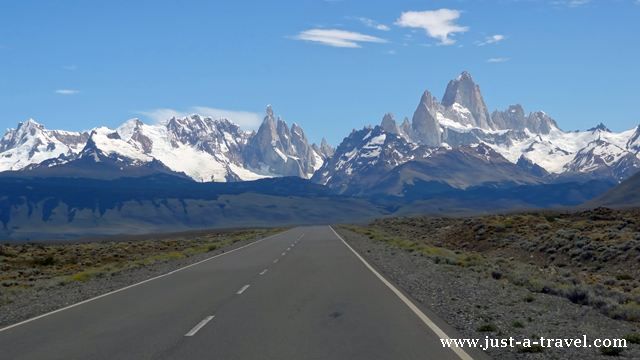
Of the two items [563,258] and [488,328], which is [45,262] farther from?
[488,328]

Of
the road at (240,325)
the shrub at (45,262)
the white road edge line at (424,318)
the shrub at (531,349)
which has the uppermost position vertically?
the road at (240,325)

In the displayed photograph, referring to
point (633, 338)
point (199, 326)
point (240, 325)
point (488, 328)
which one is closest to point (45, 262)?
point (199, 326)

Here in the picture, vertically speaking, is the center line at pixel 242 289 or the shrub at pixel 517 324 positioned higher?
the center line at pixel 242 289

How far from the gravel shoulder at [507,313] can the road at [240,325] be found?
0.78m

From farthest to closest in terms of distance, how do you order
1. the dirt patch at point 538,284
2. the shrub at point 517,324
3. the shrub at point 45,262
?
the shrub at point 45,262 → the shrub at point 517,324 → the dirt patch at point 538,284

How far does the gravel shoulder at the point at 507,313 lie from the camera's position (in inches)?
495

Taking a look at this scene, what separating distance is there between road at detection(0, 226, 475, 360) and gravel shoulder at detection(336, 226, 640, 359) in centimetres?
78

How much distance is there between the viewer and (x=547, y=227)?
50750 millimetres

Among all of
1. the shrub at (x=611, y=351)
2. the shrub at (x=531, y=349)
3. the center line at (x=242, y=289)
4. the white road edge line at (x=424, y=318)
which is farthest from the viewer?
the center line at (x=242, y=289)

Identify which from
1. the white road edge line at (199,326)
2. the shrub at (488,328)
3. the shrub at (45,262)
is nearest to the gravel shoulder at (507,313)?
the shrub at (488,328)

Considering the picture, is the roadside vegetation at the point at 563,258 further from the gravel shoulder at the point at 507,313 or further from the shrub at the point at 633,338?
the shrub at the point at 633,338

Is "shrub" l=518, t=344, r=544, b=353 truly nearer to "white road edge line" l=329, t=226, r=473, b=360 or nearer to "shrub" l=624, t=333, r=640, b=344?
"white road edge line" l=329, t=226, r=473, b=360

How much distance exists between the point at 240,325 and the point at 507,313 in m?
6.16

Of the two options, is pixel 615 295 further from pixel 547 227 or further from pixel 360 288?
pixel 547 227
